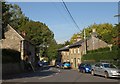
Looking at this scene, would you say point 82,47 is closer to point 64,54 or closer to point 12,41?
point 64,54

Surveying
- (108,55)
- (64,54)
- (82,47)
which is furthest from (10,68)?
(64,54)

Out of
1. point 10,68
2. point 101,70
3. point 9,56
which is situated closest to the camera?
point 101,70

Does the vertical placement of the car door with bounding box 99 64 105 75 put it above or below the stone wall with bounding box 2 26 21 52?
below

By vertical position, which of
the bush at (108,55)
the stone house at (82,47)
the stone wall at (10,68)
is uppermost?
the stone house at (82,47)

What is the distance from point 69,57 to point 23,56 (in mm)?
29559

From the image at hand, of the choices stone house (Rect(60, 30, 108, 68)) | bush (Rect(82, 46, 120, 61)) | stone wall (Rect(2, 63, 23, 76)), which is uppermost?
stone house (Rect(60, 30, 108, 68))

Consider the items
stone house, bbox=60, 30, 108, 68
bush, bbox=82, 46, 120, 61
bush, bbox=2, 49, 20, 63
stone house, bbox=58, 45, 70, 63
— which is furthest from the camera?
stone house, bbox=58, 45, 70, 63

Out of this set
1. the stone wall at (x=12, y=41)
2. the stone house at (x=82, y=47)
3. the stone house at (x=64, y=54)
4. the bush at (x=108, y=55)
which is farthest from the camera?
the stone house at (x=64, y=54)

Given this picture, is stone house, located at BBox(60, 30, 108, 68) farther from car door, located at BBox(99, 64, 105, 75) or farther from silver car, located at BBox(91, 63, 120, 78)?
car door, located at BBox(99, 64, 105, 75)

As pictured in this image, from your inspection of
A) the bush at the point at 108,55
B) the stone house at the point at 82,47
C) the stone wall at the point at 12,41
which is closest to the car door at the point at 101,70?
the bush at the point at 108,55

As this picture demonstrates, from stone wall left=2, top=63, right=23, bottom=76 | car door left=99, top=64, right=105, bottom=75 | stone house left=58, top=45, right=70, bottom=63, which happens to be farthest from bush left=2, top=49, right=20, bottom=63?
stone house left=58, top=45, right=70, bottom=63

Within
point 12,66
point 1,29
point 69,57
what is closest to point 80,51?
point 69,57

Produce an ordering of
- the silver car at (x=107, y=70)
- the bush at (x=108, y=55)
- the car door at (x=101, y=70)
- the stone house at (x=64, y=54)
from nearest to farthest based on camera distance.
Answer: the silver car at (x=107, y=70)
the car door at (x=101, y=70)
the bush at (x=108, y=55)
the stone house at (x=64, y=54)

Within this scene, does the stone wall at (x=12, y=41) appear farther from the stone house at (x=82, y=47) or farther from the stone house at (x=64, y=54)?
the stone house at (x=64, y=54)
